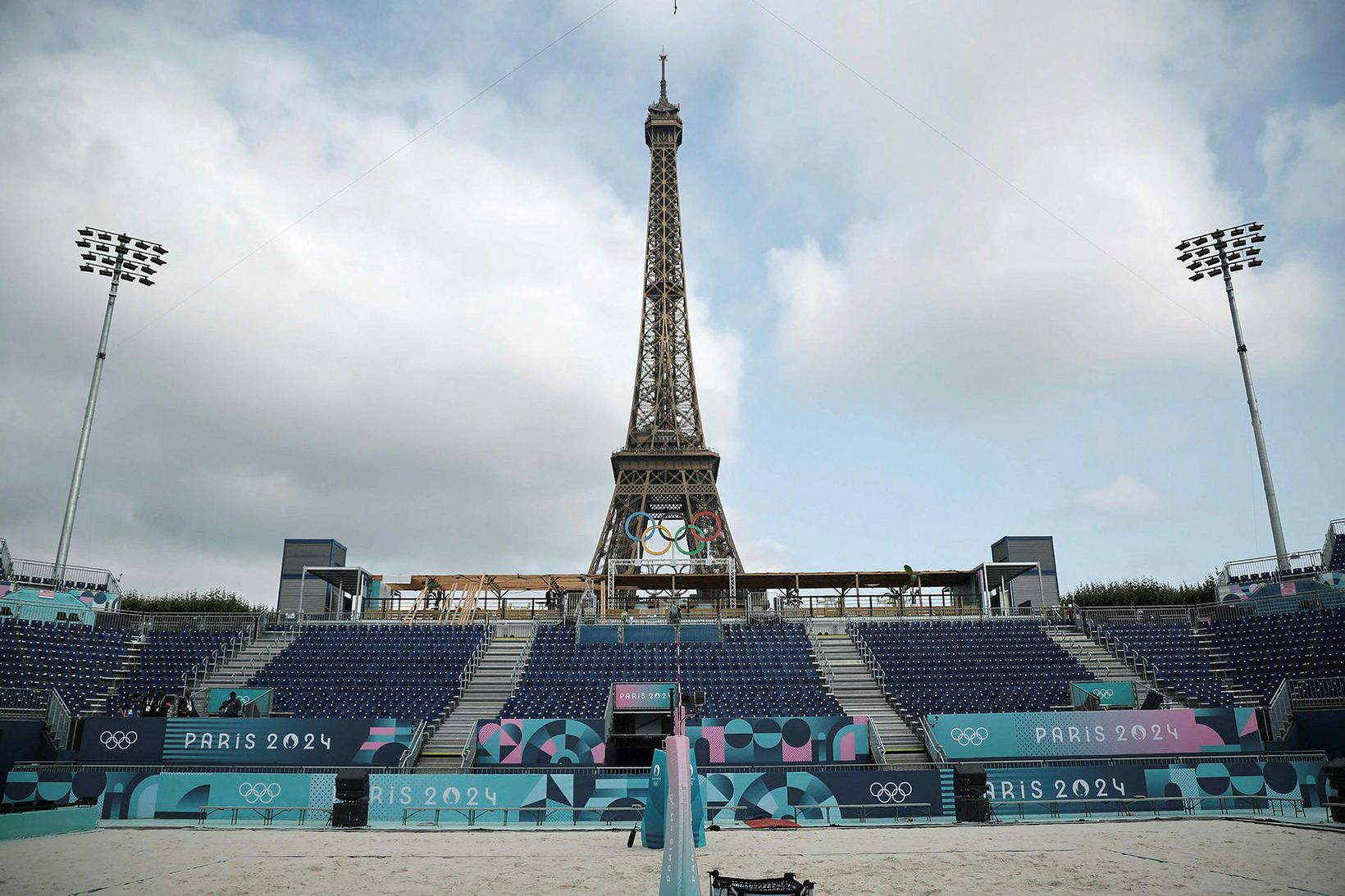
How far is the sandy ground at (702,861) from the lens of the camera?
1169 cm

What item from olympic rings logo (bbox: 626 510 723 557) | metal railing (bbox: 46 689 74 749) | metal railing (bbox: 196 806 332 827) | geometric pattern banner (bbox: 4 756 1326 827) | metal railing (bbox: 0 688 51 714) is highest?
olympic rings logo (bbox: 626 510 723 557)

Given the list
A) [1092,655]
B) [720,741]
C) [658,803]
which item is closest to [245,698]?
[720,741]

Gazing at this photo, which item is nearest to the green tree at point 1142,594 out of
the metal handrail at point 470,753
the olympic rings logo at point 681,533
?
the olympic rings logo at point 681,533

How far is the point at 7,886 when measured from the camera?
11.6m

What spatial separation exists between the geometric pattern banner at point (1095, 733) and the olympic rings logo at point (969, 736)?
23mm

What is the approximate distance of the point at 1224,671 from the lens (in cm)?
3117

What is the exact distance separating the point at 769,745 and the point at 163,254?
32.1 metres

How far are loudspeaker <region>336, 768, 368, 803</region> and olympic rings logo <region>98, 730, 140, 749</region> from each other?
9.77m

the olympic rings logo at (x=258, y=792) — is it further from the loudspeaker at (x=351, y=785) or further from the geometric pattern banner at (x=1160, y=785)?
the geometric pattern banner at (x=1160, y=785)

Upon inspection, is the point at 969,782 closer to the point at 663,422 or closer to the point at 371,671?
the point at 371,671

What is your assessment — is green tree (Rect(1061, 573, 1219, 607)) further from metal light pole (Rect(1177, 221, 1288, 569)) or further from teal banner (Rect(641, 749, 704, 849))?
teal banner (Rect(641, 749, 704, 849))

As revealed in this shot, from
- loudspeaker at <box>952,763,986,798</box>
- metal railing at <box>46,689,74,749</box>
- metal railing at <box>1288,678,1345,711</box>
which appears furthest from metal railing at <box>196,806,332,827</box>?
metal railing at <box>1288,678,1345,711</box>

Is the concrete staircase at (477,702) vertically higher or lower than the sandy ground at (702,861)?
higher

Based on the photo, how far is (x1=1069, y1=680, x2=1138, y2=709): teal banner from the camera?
92.3ft
